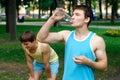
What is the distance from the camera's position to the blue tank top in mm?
3572

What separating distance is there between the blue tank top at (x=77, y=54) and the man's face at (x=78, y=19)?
0.42ft

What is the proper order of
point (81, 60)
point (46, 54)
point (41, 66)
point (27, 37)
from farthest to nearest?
point (41, 66) < point (46, 54) < point (27, 37) < point (81, 60)

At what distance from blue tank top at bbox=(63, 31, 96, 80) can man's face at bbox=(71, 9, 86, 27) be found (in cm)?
13

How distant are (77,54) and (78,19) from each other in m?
0.34

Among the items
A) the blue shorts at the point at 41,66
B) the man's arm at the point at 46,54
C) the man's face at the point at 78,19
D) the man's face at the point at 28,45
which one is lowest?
the blue shorts at the point at 41,66

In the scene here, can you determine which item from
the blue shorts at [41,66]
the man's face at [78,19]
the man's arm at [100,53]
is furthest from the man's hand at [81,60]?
the blue shorts at [41,66]

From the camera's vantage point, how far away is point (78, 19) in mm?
3658

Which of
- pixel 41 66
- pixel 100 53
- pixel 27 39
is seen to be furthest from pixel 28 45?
pixel 100 53

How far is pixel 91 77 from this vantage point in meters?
3.68

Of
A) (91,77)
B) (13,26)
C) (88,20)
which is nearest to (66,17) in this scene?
(88,20)

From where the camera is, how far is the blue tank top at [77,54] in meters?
3.57

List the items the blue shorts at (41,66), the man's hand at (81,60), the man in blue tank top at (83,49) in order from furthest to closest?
1. the blue shorts at (41,66)
2. the man in blue tank top at (83,49)
3. the man's hand at (81,60)

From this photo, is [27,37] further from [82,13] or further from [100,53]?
[100,53]

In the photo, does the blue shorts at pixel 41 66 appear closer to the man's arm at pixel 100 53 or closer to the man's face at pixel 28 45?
the man's face at pixel 28 45
